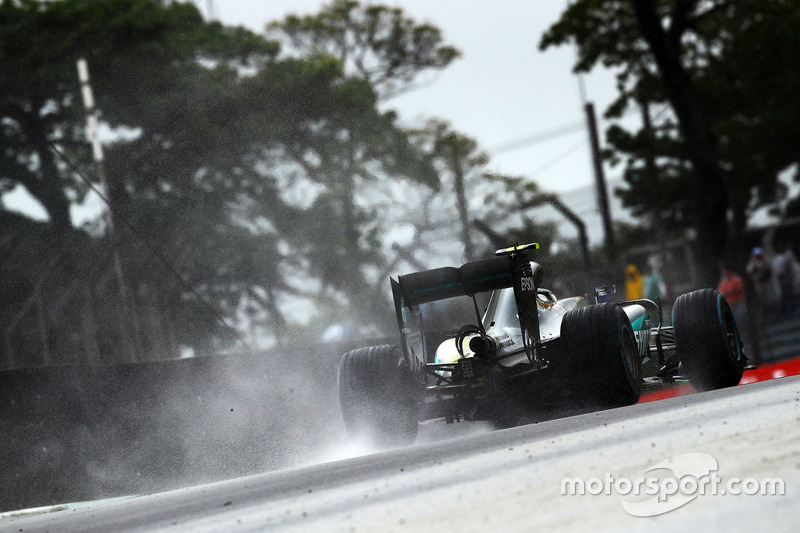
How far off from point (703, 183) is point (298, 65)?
8338 millimetres

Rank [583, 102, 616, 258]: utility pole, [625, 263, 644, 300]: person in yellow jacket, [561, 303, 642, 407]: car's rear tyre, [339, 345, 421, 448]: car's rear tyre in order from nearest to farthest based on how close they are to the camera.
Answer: [561, 303, 642, 407]: car's rear tyre
[339, 345, 421, 448]: car's rear tyre
[625, 263, 644, 300]: person in yellow jacket
[583, 102, 616, 258]: utility pole

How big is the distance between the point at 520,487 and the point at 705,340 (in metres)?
4.43

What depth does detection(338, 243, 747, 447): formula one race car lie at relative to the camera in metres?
6.96

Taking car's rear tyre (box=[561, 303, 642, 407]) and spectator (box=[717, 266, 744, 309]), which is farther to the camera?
spectator (box=[717, 266, 744, 309])

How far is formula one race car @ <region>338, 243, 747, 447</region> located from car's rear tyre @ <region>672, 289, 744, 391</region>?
1.51 feet

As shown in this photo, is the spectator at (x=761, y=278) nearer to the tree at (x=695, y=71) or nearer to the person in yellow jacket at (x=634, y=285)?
the tree at (x=695, y=71)

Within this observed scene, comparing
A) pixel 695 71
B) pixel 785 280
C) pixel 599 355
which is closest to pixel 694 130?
pixel 785 280

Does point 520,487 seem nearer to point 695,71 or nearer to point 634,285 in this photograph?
point 634,285

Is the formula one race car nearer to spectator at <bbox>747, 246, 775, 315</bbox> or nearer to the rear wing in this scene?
the rear wing

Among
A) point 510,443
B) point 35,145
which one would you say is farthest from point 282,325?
point 510,443

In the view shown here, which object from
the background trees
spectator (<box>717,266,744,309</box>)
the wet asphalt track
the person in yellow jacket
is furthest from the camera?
the person in yellow jacket

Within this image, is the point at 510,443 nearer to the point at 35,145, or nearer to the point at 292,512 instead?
the point at 292,512

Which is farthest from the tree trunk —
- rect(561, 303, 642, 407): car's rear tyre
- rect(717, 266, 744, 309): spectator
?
rect(561, 303, 642, 407): car's rear tyre

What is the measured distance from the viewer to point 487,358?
696 cm
